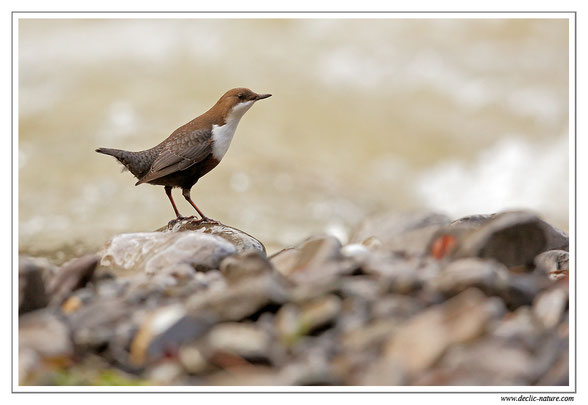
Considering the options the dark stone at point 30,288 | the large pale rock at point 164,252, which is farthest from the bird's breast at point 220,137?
the dark stone at point 30,288

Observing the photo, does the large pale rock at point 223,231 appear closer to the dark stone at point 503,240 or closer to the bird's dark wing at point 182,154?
the bird's dark wing at point 182,154

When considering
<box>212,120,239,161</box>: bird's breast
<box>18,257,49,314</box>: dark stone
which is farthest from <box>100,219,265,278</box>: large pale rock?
<box>212,120,239,161</box>: bird's breast

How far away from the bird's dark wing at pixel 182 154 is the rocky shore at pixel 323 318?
4.37 ft

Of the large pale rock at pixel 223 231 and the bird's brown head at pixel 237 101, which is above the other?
the bird's brown head at pixel 237 101

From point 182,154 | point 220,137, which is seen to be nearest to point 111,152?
point 182,154

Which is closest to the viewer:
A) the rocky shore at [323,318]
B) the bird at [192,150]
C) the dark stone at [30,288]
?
the rocky shore at [323,318]

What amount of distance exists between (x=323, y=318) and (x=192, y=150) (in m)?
2.42

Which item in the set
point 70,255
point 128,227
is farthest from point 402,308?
point 128,227

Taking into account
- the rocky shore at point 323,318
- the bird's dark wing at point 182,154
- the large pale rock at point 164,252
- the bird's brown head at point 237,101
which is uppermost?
the bird's brown head at point 237,101

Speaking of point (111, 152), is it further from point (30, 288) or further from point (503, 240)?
point (503, 240)

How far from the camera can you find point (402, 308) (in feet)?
10.6

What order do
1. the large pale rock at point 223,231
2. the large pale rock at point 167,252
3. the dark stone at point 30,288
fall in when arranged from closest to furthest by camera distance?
the dark stone at point 30,288 → the large pale rock at point 167,252 → the large pale rock at point 223,231

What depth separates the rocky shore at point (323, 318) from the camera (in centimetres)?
300
